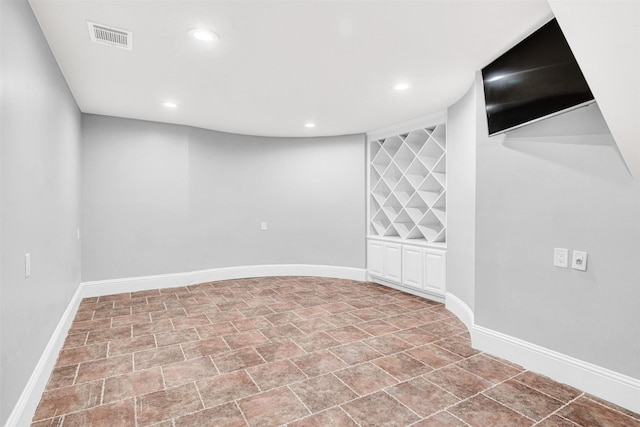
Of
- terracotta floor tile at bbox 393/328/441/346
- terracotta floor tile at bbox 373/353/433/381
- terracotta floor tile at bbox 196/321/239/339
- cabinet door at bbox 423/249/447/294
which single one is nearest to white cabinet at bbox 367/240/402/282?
cabinet door at bbox 423/249/447/294

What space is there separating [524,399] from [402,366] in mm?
787

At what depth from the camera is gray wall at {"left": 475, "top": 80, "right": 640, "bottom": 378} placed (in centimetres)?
208

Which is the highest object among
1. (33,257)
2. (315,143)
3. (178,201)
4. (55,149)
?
(315,143)

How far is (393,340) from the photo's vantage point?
10.2 feet

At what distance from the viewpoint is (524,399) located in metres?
2.15

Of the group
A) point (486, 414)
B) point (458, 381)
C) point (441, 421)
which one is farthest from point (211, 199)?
point (486, 414)

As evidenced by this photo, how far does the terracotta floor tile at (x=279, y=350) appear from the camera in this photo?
2755mm

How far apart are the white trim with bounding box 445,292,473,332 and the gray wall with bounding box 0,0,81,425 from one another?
324cm

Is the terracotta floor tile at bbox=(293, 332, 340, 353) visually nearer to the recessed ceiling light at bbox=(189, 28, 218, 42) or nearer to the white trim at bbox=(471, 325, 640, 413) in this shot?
the white trim at bbox=(471, 325, 640, 413)

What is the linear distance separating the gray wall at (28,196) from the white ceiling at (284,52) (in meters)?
0.33

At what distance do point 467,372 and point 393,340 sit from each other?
728mm

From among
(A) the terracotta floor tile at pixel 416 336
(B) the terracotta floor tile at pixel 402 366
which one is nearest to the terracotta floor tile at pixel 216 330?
(B) the terracotta floor tile at pixel 402 366

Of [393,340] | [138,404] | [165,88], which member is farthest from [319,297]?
[165,88]

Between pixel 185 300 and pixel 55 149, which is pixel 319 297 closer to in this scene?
pixel 185 300
